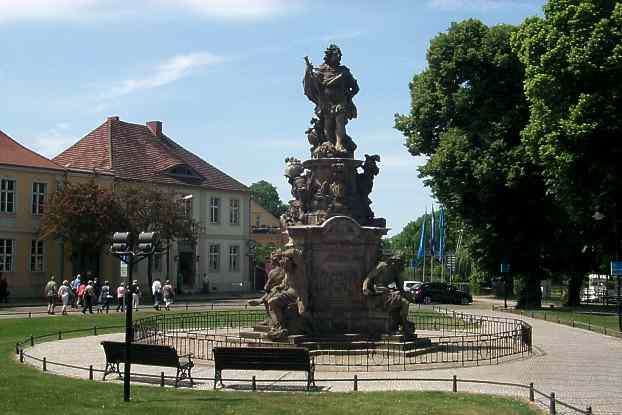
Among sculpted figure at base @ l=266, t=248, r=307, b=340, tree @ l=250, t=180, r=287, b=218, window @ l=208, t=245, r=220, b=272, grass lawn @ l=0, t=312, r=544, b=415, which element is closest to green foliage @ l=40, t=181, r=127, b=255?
window @ l=208, t=245, r=220, b=272

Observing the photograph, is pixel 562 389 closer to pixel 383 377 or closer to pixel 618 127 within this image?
pixel 383 377

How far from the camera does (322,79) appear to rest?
25375 mm

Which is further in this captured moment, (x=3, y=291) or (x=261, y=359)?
(x=3, y=291)

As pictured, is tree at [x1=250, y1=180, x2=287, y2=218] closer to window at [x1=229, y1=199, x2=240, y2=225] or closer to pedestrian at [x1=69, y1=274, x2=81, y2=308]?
window at [x1=229, y1=199, x2=240, y2=225]

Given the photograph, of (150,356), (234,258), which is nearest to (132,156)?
(234,258)

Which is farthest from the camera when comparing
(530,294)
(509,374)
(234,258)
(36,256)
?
(234,258)

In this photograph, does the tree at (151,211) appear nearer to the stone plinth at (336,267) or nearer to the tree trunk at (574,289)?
the tree trunk at (574,289)

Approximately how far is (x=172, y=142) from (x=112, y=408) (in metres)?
56.4

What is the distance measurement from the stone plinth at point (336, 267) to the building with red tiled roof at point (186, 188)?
35780mm

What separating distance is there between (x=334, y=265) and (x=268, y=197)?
11439cm

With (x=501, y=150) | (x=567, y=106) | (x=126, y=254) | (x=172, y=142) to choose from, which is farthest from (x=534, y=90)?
(x=172, y=142)

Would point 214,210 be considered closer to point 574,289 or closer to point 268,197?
point 574,289

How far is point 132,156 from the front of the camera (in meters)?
62.1

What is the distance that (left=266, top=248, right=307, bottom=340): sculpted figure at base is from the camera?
73.8 ft
